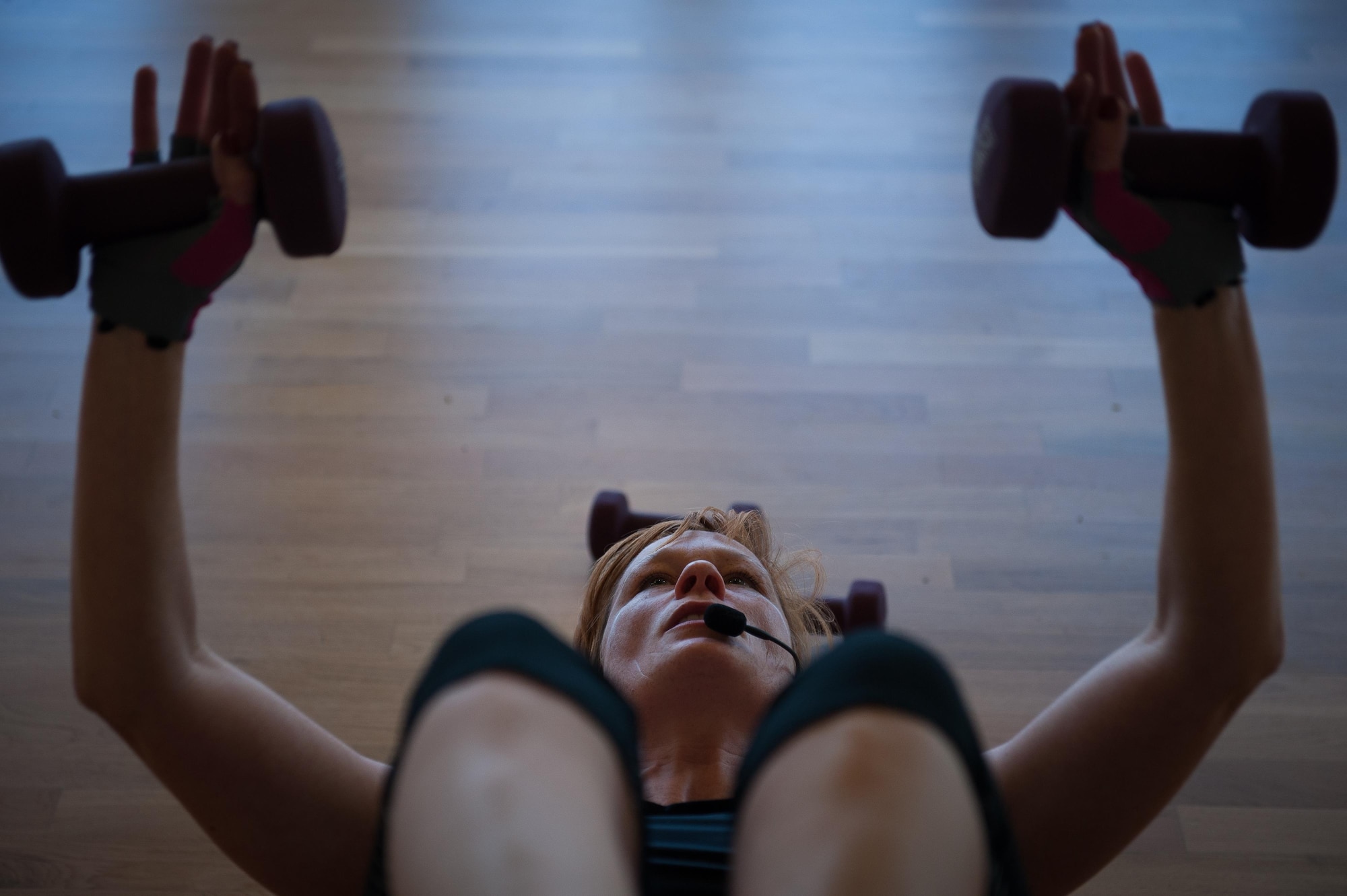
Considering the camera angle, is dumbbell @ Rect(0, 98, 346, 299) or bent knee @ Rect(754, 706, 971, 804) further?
dumbbell @ Rect(0, 98, 346, 299)

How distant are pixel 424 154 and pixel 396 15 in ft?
2.40

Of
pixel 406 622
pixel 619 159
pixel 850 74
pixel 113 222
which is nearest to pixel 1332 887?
pixel 406 622

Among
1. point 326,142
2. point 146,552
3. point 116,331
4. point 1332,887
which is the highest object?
point 326,142

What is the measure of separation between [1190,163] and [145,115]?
967 millimetres

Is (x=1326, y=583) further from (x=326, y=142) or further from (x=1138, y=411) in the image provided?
(x=326, y=142)

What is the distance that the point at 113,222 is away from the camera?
3.44 feet

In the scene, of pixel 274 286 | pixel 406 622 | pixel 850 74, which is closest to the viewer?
pixel 406 622

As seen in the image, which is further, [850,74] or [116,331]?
[850,74]

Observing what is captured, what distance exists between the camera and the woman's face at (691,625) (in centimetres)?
120

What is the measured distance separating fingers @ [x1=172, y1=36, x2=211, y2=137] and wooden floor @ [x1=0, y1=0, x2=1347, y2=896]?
2.92 feet

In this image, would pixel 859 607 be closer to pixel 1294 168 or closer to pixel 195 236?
pixel 1294 168

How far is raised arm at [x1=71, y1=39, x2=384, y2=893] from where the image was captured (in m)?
1.00

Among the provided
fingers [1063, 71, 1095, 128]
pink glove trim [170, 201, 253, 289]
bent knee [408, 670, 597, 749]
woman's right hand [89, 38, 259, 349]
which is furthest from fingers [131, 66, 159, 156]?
fingers [1063, 71, 1095, 128]

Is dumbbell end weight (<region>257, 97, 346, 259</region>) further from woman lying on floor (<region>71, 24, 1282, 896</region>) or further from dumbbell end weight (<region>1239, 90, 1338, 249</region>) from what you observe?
dumbbell end weight (<region>1239, 90, 1338, 249</region>)
